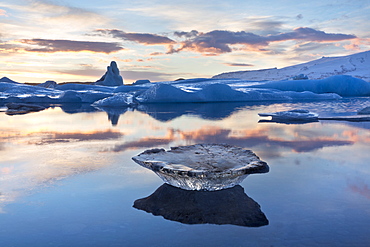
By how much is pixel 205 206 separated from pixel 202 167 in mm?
327

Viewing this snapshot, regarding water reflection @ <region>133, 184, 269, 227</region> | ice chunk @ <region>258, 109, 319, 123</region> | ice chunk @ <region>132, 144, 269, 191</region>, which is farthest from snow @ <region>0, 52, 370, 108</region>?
water reflection @ <region>133, 184, 269, 227</region>

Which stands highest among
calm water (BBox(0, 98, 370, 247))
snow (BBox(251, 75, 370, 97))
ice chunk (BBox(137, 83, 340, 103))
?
snow (BBox(251, 75, 370, 97))

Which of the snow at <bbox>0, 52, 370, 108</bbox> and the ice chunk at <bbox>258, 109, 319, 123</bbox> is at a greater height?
the snow at <bbox>0, 52, 370, 108</bbox>

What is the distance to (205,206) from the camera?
8.16ft

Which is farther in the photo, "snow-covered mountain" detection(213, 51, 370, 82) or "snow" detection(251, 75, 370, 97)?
"snow-covered mountain" detection(213, 51, 370, 82)

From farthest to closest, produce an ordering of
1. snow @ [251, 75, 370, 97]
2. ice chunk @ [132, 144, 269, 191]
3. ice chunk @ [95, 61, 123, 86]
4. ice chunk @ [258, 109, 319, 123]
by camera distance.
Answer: ice chunk @ [95, 61, 123, 86] → snow @ [251, 75, 370, 97] → ice chunk @ [258, 109, 319, 123] → ice chunk @ [132, 144, 269, 191]

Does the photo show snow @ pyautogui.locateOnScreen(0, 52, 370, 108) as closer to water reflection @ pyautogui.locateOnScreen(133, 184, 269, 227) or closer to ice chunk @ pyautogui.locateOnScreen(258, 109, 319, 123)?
ice chunk @ pyautogui.locateOnScreen(258, 109, 319, 123)

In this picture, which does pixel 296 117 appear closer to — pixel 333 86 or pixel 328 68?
pixel 333 86

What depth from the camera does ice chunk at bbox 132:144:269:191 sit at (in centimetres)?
249

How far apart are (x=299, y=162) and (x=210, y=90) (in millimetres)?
15478

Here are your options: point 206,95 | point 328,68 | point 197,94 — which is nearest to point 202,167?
point 197,94

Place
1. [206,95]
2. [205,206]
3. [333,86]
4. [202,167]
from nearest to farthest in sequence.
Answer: [205,206], [202,167], [206,95], [333,86]

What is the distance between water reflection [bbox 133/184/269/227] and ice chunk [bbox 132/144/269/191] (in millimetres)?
76

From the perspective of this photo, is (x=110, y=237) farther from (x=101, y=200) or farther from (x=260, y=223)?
(x=260, y=223)
